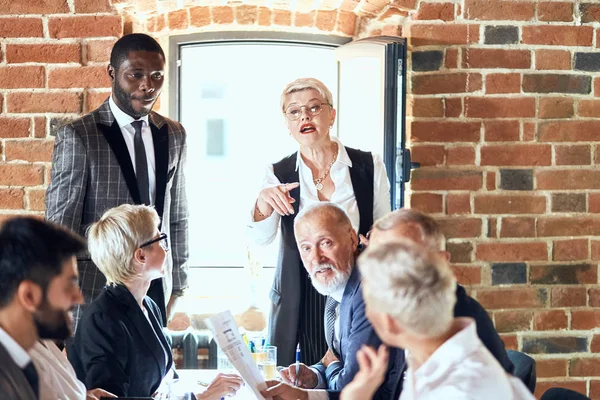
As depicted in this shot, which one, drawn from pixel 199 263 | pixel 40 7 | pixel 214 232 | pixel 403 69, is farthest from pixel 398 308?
pixel 214 232

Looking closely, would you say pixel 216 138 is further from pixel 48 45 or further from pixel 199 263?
pixel 48 45

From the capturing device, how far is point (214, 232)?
4.28 metres

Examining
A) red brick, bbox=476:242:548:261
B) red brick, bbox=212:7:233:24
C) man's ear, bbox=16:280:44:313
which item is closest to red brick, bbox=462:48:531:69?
red brick, bbox=476:242:548:261

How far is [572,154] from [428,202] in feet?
2.07

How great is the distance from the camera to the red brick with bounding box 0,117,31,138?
3.22 meters

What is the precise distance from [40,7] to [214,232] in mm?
1539

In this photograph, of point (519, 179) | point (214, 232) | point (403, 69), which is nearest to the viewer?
point (403, 69)

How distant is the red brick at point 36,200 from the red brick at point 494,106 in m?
1.75

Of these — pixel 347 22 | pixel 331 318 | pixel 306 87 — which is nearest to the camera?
pixel 331 318

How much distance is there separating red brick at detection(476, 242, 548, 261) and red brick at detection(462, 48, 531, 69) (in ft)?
2.40

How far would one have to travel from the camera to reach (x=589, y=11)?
333 centimetres

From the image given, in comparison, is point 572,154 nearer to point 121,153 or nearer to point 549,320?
point 549,320

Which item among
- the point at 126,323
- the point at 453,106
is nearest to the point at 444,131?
Answer: the point at 453,106

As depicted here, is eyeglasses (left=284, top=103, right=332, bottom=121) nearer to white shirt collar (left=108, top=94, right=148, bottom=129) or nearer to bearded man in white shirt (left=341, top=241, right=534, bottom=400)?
white shirt collar (left=108, top=94, right=148, bottom=129)
